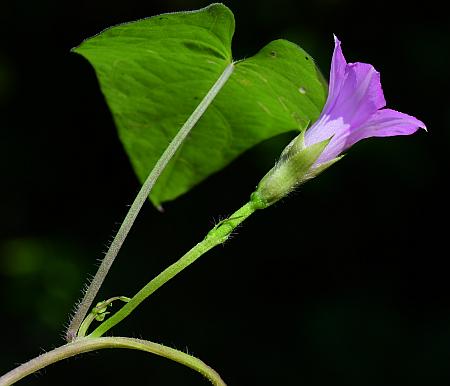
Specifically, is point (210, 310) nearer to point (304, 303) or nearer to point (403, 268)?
point (304, 303)

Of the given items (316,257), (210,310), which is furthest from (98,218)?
(316,257)

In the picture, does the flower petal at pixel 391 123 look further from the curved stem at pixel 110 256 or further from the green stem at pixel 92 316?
the green stem at pixel 92 316

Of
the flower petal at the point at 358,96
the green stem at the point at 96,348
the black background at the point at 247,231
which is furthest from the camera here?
the black background at the point at 247,231

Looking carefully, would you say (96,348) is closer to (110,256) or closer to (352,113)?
(110,256)

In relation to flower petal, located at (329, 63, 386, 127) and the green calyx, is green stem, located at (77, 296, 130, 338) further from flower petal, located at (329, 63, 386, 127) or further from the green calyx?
flower petal, located at (329, 63, 386, 127)

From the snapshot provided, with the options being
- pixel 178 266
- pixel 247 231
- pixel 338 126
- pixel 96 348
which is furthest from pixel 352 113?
pixel 247 231

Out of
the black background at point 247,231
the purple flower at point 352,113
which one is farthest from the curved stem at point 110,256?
the black background at point 247,231
